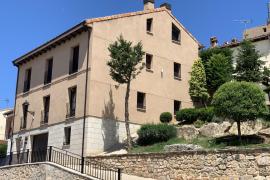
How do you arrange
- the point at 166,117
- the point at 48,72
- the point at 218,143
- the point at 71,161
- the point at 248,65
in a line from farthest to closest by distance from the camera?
the point at 48,72 < the point at 248,65 < the point at 166,117 < the point at 71,161 < the point at 218,143

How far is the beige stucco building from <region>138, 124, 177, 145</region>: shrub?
94.3 inches

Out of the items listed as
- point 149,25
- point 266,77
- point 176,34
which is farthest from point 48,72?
point 266,77

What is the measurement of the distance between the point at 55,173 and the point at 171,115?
10.1m

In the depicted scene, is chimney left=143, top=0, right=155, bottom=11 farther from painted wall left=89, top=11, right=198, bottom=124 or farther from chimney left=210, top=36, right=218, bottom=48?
chimney left=210, top=36, right=218, bottom=48

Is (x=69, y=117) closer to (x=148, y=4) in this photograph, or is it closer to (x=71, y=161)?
(x=71, y=161)

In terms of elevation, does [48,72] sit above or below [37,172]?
above

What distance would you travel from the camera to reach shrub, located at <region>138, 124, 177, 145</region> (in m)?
23.3

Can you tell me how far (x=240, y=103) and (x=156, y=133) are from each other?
577 centimetres

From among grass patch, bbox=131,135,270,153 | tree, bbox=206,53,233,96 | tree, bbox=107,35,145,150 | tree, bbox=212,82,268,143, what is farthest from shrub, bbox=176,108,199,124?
tree, bbox=212,82,268,143

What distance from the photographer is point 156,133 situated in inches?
918

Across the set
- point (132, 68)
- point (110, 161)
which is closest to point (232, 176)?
point (110, 161)

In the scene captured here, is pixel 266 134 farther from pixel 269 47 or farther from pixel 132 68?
pixel 269 47

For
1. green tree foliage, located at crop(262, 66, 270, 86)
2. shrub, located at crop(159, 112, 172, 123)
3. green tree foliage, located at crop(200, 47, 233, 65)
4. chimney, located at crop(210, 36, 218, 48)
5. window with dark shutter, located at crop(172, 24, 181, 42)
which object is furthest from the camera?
chimney, located at crop(210, 36, 218, 48)

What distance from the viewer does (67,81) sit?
27.1 m
